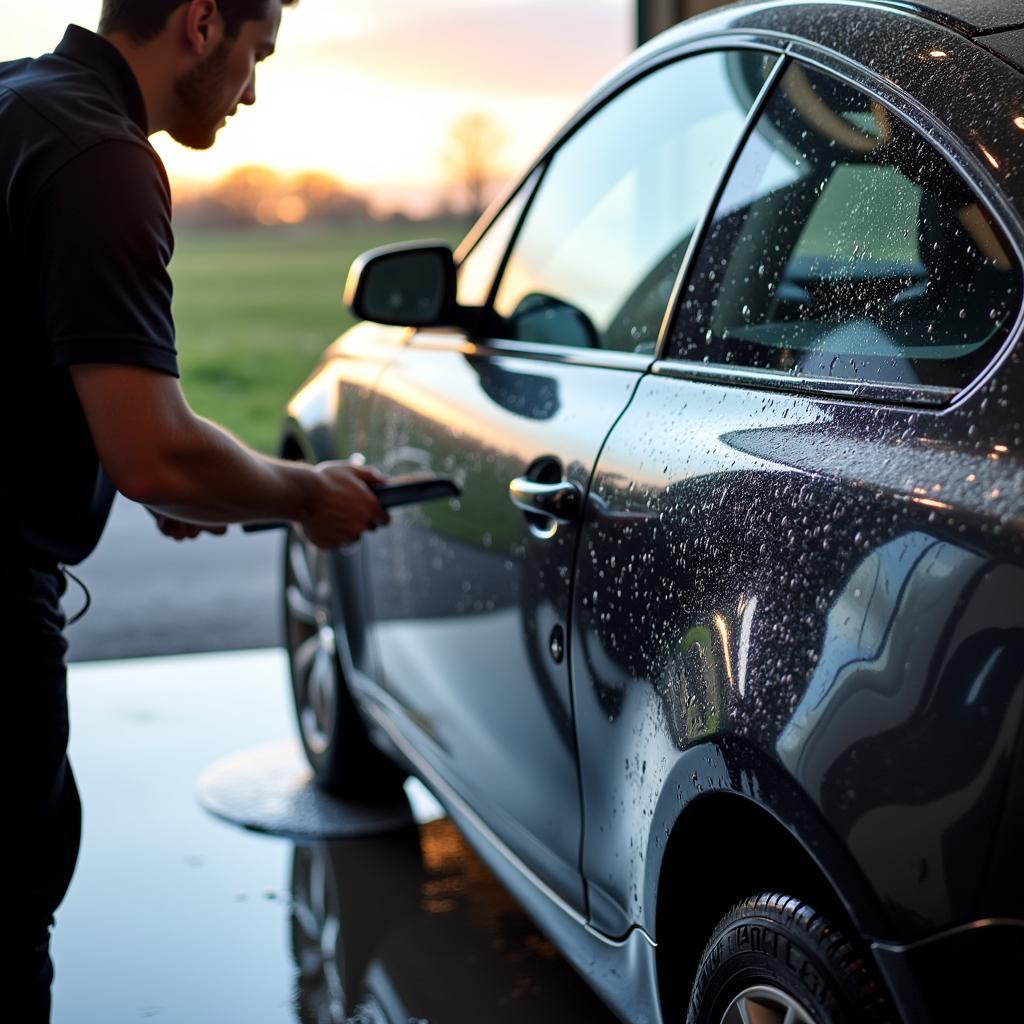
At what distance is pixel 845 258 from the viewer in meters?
1.64

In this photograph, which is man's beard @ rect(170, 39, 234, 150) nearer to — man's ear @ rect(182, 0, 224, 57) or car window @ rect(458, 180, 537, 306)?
man's ear @ rect(182, 0, 224, 57)

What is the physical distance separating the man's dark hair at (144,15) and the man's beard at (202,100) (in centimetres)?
4

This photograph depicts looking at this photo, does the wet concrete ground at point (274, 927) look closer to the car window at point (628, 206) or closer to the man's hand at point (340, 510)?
the man's hand at point (340, 510)

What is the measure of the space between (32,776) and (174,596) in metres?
5.13

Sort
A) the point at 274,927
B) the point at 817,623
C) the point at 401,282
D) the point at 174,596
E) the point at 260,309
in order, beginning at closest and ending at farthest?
the point at 817,623, the point at 401,282, the point at 274,927, the point at 174,596, the point at 260,309

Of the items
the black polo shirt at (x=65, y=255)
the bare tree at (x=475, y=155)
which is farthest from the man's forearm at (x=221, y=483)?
the bare tree at (x=475, y=155)

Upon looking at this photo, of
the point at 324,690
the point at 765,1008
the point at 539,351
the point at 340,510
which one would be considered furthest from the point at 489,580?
the point at 324,690

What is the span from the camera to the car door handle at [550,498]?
6.27ft

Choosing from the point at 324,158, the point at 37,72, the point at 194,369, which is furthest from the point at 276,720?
the point at 194,369

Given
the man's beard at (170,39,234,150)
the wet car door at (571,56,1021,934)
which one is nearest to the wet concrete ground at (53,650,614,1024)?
the wet car door at (571,56,1021,934)

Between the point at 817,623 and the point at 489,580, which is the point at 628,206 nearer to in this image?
the point at 489,580

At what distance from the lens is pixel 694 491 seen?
5.33 ft

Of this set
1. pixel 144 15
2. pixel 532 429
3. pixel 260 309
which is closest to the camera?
pixel 144 15

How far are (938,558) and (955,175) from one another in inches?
18.0
